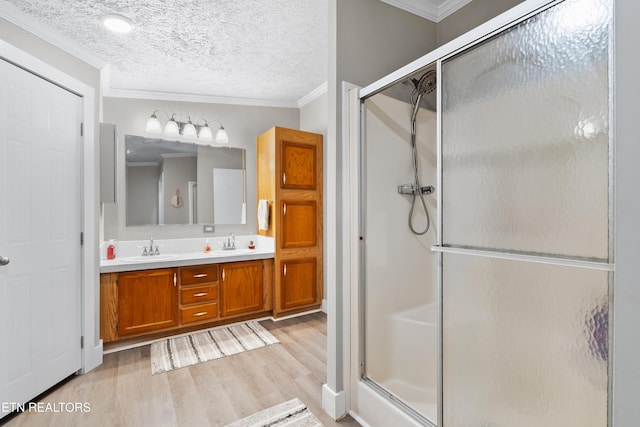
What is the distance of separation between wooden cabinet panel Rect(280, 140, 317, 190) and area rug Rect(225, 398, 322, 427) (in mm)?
2130

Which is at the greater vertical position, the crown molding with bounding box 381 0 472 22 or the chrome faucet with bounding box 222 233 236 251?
the crown molding with bounding box 381 0 472 22

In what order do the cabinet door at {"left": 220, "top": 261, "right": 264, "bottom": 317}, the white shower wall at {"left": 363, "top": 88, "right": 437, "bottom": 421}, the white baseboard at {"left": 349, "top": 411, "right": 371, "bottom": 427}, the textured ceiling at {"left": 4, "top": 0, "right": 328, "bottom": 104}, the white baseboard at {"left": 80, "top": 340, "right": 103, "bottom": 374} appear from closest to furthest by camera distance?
the white baseboard at {"left": 349, "top": 411, "right": 371, "bottom": 427}
the white shower wall at {"left": 363, "top": 88, "right": 437, "bottom": 421}
the textured ceiling at {"left": 4, "top": 0, "right": 328, "bottom": 104}
the white baseboard at {"left": 80, "top": 340, "right": 103, "bottom": 374}
the cabinet door at {"left": 220, "top": 261, "right": 264, "bottom": 317}

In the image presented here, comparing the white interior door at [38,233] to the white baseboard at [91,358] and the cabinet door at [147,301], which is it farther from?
the cabinet door at [147,301]

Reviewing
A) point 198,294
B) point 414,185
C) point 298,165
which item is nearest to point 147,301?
point 198,294

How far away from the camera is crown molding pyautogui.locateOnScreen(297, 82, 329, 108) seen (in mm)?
3495

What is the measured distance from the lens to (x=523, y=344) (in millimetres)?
1101

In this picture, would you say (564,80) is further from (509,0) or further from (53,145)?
(53,145)

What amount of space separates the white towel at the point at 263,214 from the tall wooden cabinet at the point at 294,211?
39 mm

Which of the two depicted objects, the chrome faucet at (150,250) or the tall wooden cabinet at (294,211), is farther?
the tall wooden cabinet at (294,211)

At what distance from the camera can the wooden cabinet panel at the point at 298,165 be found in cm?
341

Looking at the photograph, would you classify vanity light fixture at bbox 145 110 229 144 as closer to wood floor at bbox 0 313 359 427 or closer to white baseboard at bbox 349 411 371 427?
wood floor at bbox 0 313 359 427

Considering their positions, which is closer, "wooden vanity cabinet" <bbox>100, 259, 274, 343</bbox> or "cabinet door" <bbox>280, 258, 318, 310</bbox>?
"wooden vanity cabinet" <bbox>100, 259, 274, 343</bbox>

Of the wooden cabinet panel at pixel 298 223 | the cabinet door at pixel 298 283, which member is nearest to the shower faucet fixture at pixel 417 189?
the wooden cabinet panel at pixel 298 223

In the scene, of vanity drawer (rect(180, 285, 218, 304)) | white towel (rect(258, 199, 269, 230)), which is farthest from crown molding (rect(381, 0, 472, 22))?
vanity drawer (rect(180, 285, 218, 304))
